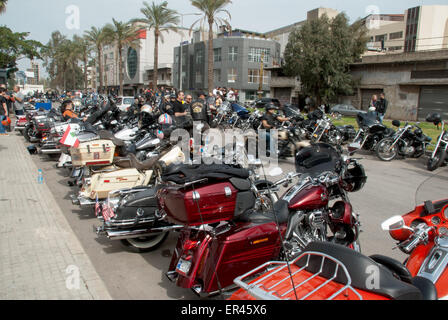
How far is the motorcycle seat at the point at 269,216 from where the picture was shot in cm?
324

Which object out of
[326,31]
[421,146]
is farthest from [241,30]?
[421,146]

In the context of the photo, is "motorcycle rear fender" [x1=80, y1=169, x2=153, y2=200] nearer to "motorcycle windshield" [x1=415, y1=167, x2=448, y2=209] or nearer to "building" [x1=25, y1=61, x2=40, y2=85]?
"motorcycle windshield" [x1=415, y1=167, x2=448, y2=209]

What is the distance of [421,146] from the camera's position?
10.4 meters

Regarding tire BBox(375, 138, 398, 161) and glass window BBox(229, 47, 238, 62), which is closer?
tire BBox(375, 138, 398, 161)

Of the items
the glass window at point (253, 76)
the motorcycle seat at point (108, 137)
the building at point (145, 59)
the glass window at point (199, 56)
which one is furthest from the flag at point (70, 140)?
the building at point (145, 59)

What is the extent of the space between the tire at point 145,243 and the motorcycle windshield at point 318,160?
188 cm

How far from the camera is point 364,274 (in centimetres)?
188

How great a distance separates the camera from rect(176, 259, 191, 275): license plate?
3.14 metres

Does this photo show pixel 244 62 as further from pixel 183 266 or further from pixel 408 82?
pixel 183 266

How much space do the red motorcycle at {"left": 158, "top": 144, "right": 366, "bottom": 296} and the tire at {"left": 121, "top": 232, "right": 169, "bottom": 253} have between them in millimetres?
1234

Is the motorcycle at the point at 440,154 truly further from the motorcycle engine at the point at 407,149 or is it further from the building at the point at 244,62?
the building at the point at 244,62

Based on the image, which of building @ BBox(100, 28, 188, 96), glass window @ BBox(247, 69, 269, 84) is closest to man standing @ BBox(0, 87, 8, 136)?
glass window @ BBox(247, 69, 269, 84)
